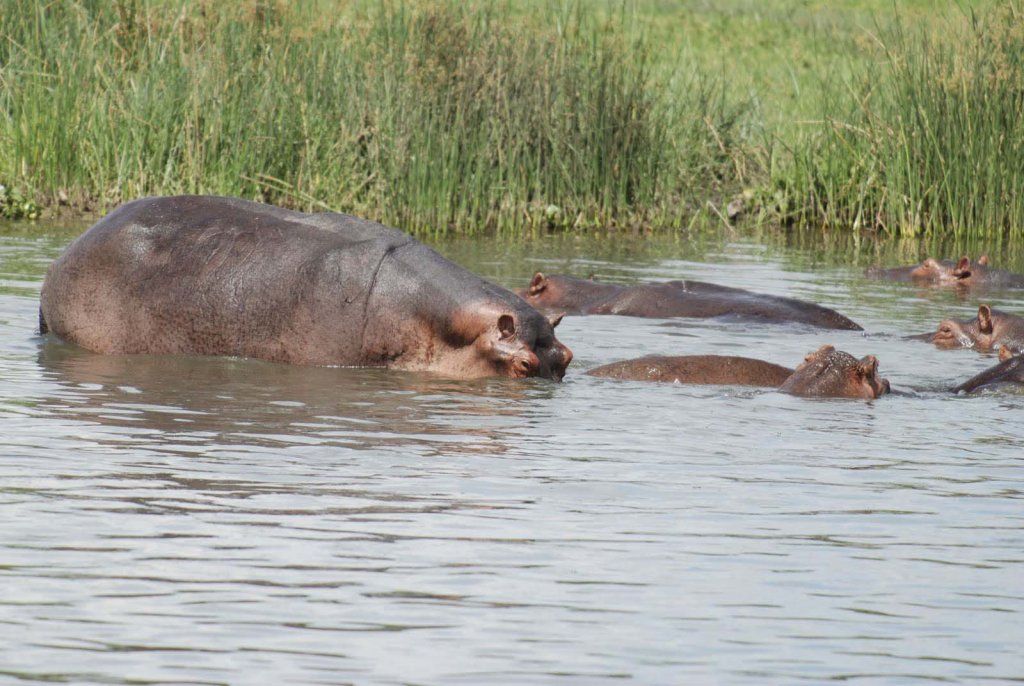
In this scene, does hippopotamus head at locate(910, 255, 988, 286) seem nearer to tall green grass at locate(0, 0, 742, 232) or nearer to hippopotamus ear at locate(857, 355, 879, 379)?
tall green grass at locate(0, 0, 742, 232)

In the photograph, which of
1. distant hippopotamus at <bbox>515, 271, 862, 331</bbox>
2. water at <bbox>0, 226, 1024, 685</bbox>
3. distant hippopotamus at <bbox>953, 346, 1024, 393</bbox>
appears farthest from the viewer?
distant hippopotamus at <bbox>515, 271, 862, 331</bbox>

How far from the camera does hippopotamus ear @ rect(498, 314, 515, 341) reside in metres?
6.64

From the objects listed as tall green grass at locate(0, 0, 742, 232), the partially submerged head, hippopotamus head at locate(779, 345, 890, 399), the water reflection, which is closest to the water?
the water reflection

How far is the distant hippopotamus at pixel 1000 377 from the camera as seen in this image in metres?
6.75

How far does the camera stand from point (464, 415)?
19.2 feet

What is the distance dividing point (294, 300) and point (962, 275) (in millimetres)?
5751

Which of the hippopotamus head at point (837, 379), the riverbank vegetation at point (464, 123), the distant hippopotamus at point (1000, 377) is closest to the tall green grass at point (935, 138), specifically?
the riverbank vegetation at point (464, 123)

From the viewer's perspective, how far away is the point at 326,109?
12141 mm

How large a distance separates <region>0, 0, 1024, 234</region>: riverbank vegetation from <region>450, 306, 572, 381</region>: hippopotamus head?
516cm

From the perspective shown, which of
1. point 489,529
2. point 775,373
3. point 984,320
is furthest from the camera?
point 984,320

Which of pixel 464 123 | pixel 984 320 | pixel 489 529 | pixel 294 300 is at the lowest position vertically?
pixel 489 529

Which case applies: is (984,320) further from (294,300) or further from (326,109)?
(326,109)

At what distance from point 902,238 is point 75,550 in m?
11.2

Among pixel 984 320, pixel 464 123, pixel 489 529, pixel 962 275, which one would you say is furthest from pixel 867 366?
pixel 464 123
